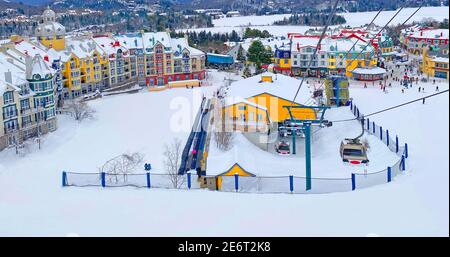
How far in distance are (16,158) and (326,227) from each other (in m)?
6.37

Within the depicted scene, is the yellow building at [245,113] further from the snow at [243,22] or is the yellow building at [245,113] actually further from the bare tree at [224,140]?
the snow at [243,22]

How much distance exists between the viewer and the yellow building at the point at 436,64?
16266 millimetres

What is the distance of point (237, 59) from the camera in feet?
69.2

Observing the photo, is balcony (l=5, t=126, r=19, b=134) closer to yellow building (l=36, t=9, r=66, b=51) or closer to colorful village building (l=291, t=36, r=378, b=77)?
yellow building (l=36, t=9, r=66, b=51)

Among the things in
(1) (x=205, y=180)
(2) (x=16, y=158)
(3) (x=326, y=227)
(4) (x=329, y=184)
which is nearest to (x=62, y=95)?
(2) (x=16, y=158)

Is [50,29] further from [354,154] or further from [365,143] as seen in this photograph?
[354,154]

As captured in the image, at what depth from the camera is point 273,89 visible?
1012 centimetres

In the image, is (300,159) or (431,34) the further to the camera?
(431,34)

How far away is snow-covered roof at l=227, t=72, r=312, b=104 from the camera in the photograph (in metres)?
9.91

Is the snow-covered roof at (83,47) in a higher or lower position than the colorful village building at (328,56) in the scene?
higher

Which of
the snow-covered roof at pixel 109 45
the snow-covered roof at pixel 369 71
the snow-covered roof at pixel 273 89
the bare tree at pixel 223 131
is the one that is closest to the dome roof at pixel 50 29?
the snow-covered roof at pixel 109 45

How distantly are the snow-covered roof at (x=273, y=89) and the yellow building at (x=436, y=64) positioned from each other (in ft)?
22.3

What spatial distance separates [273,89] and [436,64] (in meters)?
8.66

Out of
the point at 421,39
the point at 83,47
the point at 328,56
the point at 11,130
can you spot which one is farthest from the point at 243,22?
the point at 11,130
